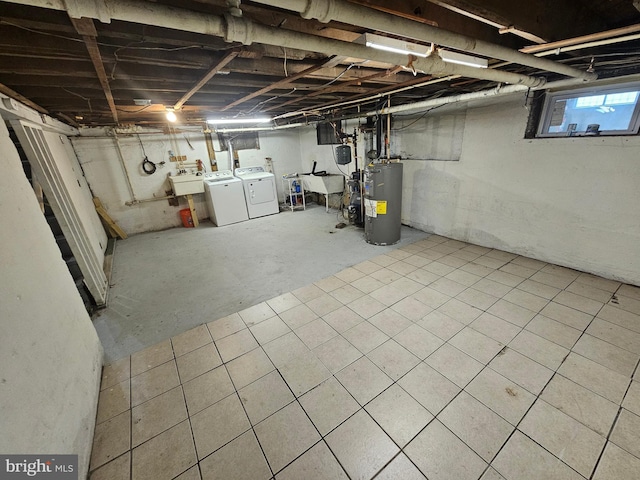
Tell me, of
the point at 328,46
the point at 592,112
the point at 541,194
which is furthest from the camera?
the point at 541,194

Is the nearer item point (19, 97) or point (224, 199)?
point (19, 97)

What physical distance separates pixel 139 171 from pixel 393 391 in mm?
6353

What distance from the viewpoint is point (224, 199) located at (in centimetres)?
577

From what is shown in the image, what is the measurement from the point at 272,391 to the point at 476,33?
9.01 ft

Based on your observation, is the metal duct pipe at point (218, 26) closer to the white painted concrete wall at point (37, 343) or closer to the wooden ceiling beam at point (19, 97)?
the white painted concrete wall at point (37, 343)

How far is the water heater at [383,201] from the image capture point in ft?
12.7

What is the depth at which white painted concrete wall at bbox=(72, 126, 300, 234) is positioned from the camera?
5.10m

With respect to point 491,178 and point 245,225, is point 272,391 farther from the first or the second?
point 245,225

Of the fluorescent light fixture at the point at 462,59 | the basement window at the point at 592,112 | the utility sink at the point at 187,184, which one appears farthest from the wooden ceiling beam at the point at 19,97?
the basement window at the point at 592,112

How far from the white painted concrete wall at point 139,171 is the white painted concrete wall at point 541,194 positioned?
5101 mm

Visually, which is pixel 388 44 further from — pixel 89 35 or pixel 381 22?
pixel 89 35

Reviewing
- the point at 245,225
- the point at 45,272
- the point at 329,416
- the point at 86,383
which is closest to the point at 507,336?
the point at 329,416
